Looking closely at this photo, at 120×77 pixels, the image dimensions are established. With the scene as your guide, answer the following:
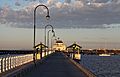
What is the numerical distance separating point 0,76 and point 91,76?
6277 millimetres

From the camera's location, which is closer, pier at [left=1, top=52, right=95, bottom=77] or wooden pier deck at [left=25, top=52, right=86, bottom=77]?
pier at [left=1, top=52, right=95, bottom=77]

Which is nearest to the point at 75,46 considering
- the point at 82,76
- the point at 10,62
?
the point at 10,62

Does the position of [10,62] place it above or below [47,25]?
below

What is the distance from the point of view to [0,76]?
2822cm

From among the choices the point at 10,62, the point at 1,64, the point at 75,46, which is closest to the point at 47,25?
the point at 75,46

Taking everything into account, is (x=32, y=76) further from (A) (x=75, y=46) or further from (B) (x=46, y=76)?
(A) (x=75, y=46)

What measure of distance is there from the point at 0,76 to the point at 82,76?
7063mm

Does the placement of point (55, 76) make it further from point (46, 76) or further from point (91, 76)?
point (91, 76)

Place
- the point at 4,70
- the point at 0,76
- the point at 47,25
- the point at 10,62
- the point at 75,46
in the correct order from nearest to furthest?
the point at 0,76 → the point at 4,70 → the point at 10,62 → the point at 47,25 → the point at 75,46

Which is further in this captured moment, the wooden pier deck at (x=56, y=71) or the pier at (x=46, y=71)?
the wooden pier deck at (x=56, y=71)

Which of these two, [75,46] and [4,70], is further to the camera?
[75,46]

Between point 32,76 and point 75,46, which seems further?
point 75,46

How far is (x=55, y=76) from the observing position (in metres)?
32.2

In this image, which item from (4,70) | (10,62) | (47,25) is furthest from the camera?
(47,25)
